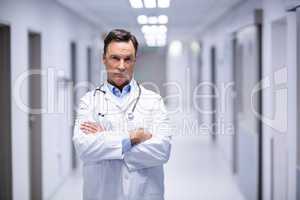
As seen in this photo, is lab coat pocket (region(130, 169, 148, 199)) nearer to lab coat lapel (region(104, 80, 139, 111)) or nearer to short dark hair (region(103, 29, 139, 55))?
lab coat lapel (region(104, 80, 139, 111))

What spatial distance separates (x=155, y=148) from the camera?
2100 millimetres

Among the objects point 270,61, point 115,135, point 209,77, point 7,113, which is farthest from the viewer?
point 209,77

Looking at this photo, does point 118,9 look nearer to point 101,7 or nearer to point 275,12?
point 101,7

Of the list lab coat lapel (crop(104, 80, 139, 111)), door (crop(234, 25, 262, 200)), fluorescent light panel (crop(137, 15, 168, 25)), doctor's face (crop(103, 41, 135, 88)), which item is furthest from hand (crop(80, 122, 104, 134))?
door (crop(234, 25, 262, 200))

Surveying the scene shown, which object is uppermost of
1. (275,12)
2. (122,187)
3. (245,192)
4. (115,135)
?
(275,12)

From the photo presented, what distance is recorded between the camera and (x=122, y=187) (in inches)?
85.6

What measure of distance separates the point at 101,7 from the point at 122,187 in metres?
1.97

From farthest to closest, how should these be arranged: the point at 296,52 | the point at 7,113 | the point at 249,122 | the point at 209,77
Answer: the point at 209,77, the point at 249,122, the point at 7,113, the point at 296,52

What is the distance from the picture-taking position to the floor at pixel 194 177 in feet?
12.0

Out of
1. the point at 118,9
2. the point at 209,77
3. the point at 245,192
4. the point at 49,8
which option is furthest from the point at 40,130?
the point at 209,77

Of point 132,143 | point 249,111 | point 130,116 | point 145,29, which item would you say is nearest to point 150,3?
point 145,29

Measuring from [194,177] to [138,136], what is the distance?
9.29 feet

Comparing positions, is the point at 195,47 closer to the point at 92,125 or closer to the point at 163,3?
the point at 163,3

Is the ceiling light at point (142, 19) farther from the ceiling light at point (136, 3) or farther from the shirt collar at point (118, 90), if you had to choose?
the shirt collar at point (118, 90)
